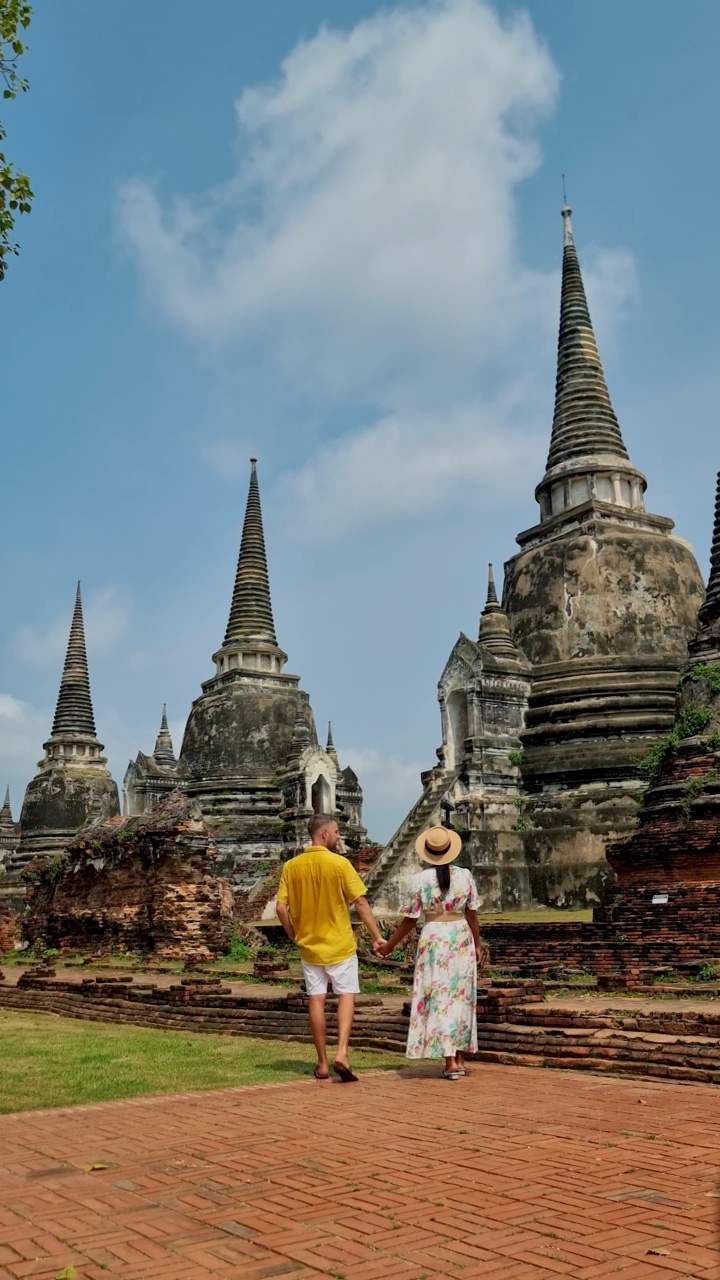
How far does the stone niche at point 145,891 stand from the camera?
19.5 meters

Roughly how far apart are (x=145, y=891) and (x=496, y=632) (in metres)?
11.0

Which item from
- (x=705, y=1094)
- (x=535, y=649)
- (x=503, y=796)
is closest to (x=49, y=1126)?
(x=705, y=1094)

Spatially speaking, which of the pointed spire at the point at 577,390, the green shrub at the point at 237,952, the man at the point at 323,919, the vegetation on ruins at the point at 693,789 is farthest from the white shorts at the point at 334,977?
the pointed spire at the point at 577,390

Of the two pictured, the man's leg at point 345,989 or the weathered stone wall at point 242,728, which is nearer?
the man's leg at point 345,989

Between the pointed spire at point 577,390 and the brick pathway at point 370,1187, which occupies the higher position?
the pointed spire at point 577,390

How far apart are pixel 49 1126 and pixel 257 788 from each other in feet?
92.4

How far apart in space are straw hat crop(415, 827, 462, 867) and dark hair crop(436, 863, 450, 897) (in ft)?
0.12

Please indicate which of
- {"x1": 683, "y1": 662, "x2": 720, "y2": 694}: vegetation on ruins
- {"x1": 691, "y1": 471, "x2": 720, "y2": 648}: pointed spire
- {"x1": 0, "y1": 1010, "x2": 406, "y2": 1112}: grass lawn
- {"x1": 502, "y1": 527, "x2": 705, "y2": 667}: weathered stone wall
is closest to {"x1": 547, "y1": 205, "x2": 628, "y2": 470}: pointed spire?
{"x1": 502, "y1": 527, "x2": 705, "y2": 667}: weathered stone wall

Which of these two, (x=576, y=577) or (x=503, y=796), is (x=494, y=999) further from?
(x=576, y=577)

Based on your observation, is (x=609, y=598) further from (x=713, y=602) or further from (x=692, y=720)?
(x=692, y=720)

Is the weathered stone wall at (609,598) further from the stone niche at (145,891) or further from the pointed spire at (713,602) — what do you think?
the stone niche at (145,891)

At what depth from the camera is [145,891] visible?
2030 centimetres

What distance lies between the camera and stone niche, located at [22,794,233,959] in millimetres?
19500

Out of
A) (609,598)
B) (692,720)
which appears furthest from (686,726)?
(609,598)
